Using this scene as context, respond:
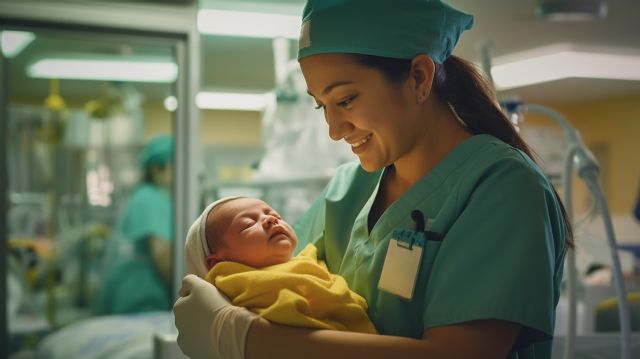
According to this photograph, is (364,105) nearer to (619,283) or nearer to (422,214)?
(422,214)

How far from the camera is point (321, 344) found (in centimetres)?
93

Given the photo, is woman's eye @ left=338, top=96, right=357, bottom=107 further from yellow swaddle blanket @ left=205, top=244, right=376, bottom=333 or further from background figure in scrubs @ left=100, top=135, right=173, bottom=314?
background figure in scrubs @ left=100, top=135, right=173, bottom=314

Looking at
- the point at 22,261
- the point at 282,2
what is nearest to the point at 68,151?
the point at 22,261

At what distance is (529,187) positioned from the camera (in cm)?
95

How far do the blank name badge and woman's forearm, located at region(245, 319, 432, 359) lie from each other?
12cm

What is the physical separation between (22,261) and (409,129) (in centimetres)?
310

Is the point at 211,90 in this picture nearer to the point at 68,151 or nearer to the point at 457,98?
the point at 68,151

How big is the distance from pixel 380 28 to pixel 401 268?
1.21 ft

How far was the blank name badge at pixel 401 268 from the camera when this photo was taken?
3.31 feet

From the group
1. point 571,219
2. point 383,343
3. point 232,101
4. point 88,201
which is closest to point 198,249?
point 383,343

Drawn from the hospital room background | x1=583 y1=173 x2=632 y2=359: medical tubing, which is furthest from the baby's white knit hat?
x1=583 y1=173 x2=632 y2=359: medical tubing

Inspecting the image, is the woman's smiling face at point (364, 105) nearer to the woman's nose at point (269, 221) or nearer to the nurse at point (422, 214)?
the nurse at point (422, 214)

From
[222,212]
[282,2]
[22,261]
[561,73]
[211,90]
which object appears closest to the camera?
[222,212]

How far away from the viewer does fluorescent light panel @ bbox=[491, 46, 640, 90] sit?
571 centimetres
